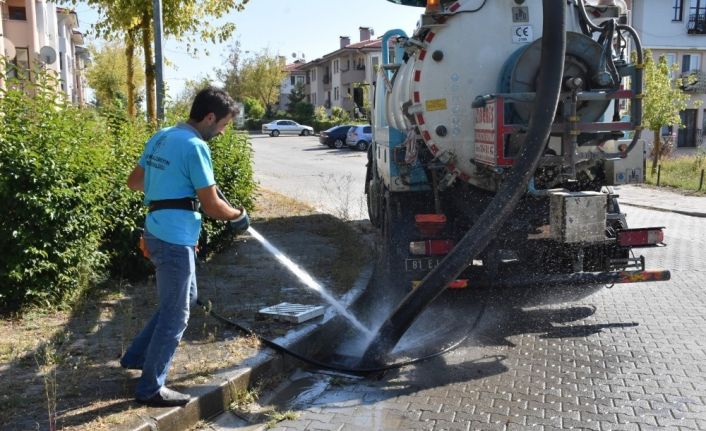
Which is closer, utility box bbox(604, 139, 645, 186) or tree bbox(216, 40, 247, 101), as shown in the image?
utility box bbox(604, 139, 645, 186)

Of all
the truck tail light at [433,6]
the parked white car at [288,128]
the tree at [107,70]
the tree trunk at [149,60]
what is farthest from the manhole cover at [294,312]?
the parked white car at [288,128]

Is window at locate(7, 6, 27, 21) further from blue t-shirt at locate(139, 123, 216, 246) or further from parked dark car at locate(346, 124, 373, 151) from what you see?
blue t-shirt at locate(139, 123, 216, 246)

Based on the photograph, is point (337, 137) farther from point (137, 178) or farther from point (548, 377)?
point (137, 178)

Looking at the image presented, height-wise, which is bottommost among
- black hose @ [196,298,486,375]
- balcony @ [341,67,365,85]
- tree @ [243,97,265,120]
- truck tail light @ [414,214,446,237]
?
black hose @ [196,298,486,375]

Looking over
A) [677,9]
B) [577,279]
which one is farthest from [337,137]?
[577,279]

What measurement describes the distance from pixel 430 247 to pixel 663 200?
11.3 meters

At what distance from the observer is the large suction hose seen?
15.8 feet

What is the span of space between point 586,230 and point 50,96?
474 cm

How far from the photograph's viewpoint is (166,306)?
3.88 meters

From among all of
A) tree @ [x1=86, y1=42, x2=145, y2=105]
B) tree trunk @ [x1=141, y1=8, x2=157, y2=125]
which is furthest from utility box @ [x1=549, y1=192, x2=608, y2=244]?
tree @ [x1=86, y1=42, x2=145, y2=105]

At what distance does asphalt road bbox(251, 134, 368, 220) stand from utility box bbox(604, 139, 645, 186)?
6058 mm

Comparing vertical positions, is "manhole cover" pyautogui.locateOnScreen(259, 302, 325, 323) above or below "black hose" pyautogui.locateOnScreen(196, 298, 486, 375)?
above

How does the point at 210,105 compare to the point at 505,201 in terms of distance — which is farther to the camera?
the point at 505,201

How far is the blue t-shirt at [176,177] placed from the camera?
3789 millimetres
